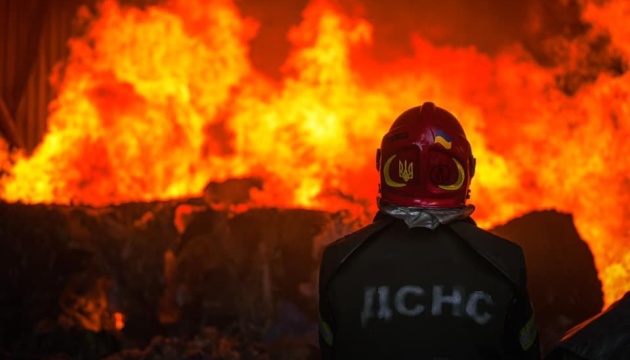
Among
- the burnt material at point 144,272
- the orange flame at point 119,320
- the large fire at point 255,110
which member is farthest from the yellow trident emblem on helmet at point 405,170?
the large fire at point 255,110

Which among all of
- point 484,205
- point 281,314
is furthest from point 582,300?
point 281,314

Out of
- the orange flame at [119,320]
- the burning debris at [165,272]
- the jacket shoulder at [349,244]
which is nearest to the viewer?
the jacket shoulder at [349,244]

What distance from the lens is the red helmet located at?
2.45 meters

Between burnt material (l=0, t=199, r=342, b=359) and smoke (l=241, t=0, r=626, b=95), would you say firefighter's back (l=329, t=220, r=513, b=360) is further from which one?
smoke (l=241, t=0, r=626, b=95)

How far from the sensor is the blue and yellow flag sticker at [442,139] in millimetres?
2461

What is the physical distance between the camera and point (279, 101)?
891cm

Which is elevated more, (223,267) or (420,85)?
(420,85)

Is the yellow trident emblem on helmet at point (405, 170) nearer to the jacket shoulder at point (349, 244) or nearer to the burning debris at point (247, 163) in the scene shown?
the jacket shoulder at point (349, 244)

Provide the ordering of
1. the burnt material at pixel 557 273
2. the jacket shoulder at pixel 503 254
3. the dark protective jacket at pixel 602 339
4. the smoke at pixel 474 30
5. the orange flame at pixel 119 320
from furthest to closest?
the smoke at pixel 474 30 → the orange flame at pixel 119 320 → the burnt material at pixel 557 273 → the jacket shoulder at pixel 503 254 → the dark protective jacket at pixel 602 339

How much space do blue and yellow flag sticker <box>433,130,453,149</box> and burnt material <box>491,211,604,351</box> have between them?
12.0ft

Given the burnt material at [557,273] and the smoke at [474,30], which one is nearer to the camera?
the burnt material at [557,273]

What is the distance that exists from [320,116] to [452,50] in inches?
72.1

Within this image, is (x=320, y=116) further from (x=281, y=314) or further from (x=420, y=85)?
(x=281, y=314)

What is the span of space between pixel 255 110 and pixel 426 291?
7.00m
